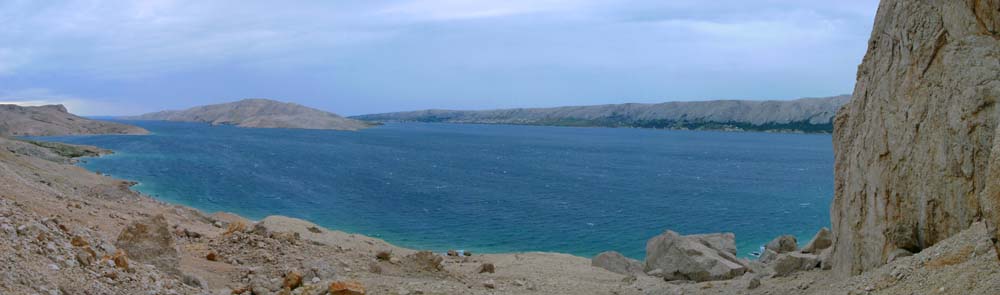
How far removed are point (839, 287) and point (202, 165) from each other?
7799cm

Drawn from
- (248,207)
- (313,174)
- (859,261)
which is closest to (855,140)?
(859,261)

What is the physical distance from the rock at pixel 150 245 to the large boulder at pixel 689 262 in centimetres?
1385

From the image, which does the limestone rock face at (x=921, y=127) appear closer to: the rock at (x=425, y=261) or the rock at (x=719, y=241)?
the rock at (x=425, y=261)

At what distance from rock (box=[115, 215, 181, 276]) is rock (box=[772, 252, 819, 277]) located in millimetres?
13251

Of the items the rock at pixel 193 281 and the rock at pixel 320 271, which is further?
the rock at pixel 320 271

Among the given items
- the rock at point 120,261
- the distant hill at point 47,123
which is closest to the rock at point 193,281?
the rock at point 120,261

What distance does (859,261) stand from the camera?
12.9 meters

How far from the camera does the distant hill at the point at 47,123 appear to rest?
13362cm

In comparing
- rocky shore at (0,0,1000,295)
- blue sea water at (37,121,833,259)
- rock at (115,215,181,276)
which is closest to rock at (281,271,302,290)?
rocky shore at (0,0,1000,295)

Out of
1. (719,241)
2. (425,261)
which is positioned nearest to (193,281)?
(425,261)

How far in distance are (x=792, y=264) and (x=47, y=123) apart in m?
164

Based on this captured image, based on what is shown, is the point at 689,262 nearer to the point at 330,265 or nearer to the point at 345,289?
the point at 330,265

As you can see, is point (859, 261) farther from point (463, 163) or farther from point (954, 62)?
point (463, 163)

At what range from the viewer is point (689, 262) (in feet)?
66.6
